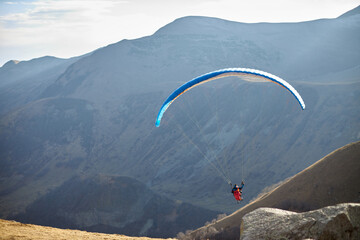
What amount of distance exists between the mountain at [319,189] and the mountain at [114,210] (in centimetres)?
1896

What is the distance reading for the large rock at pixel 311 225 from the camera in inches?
350

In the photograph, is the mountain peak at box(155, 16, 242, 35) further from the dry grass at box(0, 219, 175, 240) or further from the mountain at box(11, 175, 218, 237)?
the dry grass at box(0, 219, 175, 240)

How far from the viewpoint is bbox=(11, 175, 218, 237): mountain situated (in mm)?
44594

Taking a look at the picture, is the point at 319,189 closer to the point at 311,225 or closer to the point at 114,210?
the point at 311,225

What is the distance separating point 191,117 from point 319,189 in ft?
176

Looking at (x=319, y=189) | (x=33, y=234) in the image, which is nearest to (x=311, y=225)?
(x=33, y=234)

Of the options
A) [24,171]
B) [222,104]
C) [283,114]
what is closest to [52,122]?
[24,171]

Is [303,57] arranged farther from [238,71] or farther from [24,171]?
[238,71]

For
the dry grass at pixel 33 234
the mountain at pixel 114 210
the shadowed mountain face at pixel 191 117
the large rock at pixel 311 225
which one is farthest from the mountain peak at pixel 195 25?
the large rock at pixel 311 225

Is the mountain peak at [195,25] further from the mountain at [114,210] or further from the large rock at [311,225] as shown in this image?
the large rock at [311,225]

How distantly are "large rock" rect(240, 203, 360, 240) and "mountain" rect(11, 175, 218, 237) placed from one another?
3386cm

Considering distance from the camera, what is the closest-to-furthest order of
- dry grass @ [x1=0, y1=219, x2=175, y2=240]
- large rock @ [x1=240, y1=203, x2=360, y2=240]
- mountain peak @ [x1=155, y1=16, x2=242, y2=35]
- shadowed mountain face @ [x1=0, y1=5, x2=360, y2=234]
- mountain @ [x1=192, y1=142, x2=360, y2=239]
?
large rock @ [x1=240, y1=203, x2=360, y2=240], dry grass @ [x1=0, y1=219, x2=175, y2=240], mountain @ [x1=192, y1=142, x2=360, y2=239], shadowed mountain face @ [x1=0, y1=5, x2=360, y2=234], mountain peak @ [x1=155, y1=16, x2=242, y2=35]

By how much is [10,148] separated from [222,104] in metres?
53.4

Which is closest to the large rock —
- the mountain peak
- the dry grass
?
the dry grass
